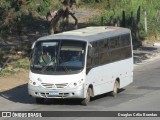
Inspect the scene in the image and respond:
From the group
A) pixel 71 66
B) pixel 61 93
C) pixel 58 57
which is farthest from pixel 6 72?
pixel 61 93

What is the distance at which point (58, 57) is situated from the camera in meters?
24.2

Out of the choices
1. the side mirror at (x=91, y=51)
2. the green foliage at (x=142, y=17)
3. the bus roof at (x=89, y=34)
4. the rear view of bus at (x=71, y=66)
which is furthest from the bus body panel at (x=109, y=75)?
the green foliage at (x=142, y=17)

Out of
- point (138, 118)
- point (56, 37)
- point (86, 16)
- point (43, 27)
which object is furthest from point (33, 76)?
point (86, 16)

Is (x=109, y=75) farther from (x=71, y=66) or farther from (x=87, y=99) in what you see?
(x=71, y=66)

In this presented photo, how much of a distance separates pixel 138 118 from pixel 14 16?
16.9 meters

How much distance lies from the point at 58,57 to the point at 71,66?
0.62 m

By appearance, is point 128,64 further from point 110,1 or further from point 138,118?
point 110,1

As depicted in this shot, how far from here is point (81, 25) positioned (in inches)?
2163

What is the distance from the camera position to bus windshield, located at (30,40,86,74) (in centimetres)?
2402

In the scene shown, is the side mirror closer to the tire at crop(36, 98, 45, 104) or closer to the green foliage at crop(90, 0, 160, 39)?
the tire at crop(36, 98, 45, 104)

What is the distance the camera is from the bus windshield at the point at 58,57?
24.0 meters

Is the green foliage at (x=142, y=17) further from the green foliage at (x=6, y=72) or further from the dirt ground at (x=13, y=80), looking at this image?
the dirt ground at (x=13, y=80)

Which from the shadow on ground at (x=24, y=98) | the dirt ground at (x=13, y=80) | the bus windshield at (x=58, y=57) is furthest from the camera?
the dirt ground at (x=13, y=80)

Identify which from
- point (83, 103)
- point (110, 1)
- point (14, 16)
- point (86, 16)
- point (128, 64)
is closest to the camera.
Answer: point (83, 103)
